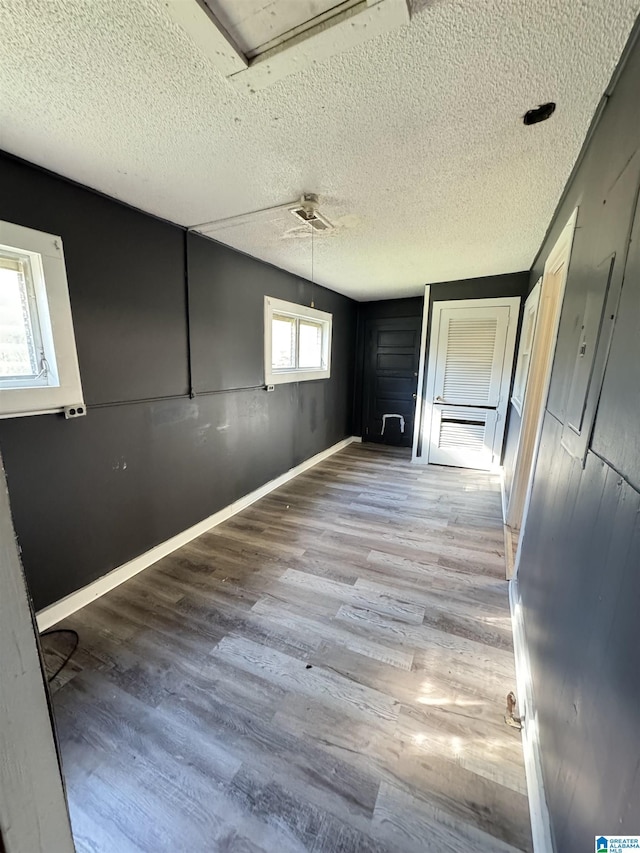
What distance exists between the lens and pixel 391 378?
5.24 metres

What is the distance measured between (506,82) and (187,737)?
8.42 feet

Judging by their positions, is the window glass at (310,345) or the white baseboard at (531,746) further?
the window glass at (310,345)

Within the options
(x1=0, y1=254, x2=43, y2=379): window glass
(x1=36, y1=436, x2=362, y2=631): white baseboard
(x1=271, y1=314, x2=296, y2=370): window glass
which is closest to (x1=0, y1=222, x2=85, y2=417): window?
(x1=0, y1=254, x2=43, y2=379): window glass

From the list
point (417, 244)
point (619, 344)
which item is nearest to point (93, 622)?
point (619, 344)

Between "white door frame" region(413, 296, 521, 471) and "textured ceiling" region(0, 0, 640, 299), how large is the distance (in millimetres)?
1737

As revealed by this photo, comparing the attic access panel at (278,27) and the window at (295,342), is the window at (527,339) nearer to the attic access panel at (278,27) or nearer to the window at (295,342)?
the attic access panel at (278,27)

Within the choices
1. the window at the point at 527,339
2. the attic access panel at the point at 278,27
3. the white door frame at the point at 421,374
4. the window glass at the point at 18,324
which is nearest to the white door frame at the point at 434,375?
the white door frame at the point at 421,374

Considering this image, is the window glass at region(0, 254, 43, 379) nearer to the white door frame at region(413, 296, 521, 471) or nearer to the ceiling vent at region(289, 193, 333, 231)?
the ceiling vent at region(289, 193, 333, 231)

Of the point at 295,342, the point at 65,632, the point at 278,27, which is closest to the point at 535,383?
the point at 278,27

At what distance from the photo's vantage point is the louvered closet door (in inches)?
154

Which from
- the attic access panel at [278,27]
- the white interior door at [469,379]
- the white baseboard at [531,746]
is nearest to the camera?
the attic access panel at [278,27]

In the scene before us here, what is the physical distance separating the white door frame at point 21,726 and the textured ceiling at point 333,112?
1363 mm

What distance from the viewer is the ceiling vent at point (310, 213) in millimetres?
1895

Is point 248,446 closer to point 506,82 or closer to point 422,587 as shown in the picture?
point 422,587
